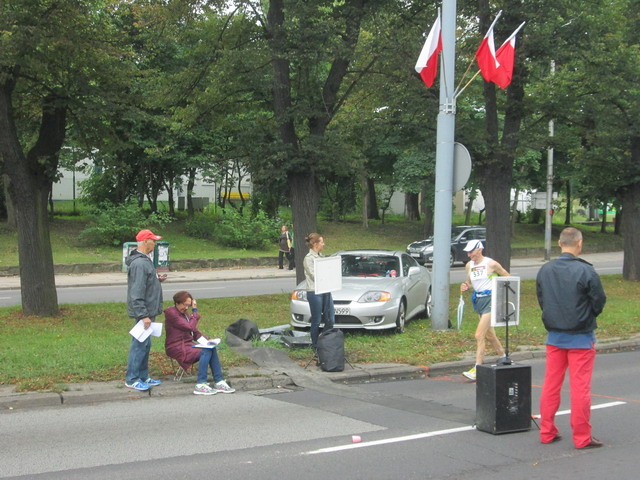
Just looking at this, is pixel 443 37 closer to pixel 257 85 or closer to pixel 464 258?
pixel 257 85

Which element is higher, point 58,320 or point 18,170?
point 18,170

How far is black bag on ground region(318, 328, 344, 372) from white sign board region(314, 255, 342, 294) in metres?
0.64

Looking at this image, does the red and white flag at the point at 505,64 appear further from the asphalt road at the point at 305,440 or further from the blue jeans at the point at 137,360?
the blue jeans at the point at 137,360

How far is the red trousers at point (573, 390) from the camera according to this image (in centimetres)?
613

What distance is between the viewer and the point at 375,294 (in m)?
12.2

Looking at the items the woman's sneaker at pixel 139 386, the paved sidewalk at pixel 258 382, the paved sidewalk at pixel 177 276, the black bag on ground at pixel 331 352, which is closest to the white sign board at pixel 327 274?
Answer: the black bag on ground at pixel 331 352

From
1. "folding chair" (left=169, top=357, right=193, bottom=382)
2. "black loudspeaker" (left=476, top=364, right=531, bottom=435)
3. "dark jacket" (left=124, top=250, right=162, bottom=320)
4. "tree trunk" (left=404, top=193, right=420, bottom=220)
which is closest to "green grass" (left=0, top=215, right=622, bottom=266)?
"tree trunk" (left=404, top=193, right=420, bottom=220)

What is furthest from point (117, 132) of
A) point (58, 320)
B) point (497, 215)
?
point (497, 215)

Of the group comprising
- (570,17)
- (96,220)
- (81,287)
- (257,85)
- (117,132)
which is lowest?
(81,287)

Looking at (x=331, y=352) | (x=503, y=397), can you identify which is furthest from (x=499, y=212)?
(x=503, y=397)

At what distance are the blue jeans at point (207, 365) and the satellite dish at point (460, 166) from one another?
5.66 meters

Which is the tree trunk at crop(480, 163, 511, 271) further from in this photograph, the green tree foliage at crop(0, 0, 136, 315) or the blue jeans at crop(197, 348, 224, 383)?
the blue jeans at crop(197, 348, 224, 383)

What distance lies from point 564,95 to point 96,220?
21652 millimetres

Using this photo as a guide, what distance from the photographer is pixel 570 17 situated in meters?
17.3
